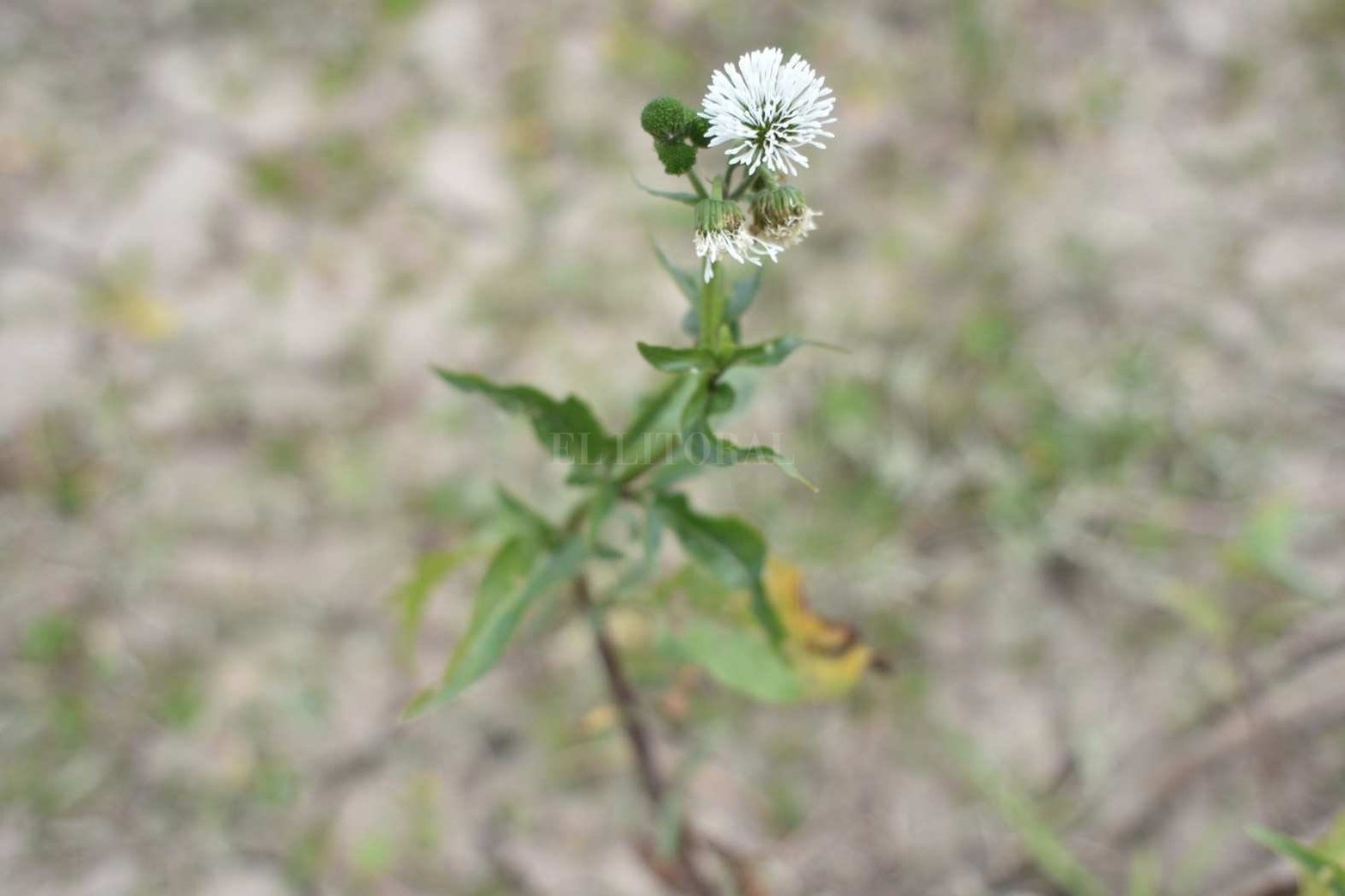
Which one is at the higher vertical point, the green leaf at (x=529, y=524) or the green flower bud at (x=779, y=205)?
the green flower bud at (x=779, y=205)

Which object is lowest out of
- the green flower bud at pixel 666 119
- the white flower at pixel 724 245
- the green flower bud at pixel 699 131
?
the white flower at pixel 724 245

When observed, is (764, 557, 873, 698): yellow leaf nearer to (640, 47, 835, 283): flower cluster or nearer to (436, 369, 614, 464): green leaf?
(436, 369, 614, 464): green leaf

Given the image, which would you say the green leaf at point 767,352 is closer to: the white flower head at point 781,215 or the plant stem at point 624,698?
the white flower head at point 781,215

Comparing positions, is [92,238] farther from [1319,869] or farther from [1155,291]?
[1319,869]

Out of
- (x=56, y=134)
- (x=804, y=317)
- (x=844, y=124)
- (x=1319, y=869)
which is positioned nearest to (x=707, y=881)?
(x=1319, y=869)

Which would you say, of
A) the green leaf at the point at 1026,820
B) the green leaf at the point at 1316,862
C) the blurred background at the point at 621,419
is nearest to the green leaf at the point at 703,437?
the green leaf at the point at 1316,862
